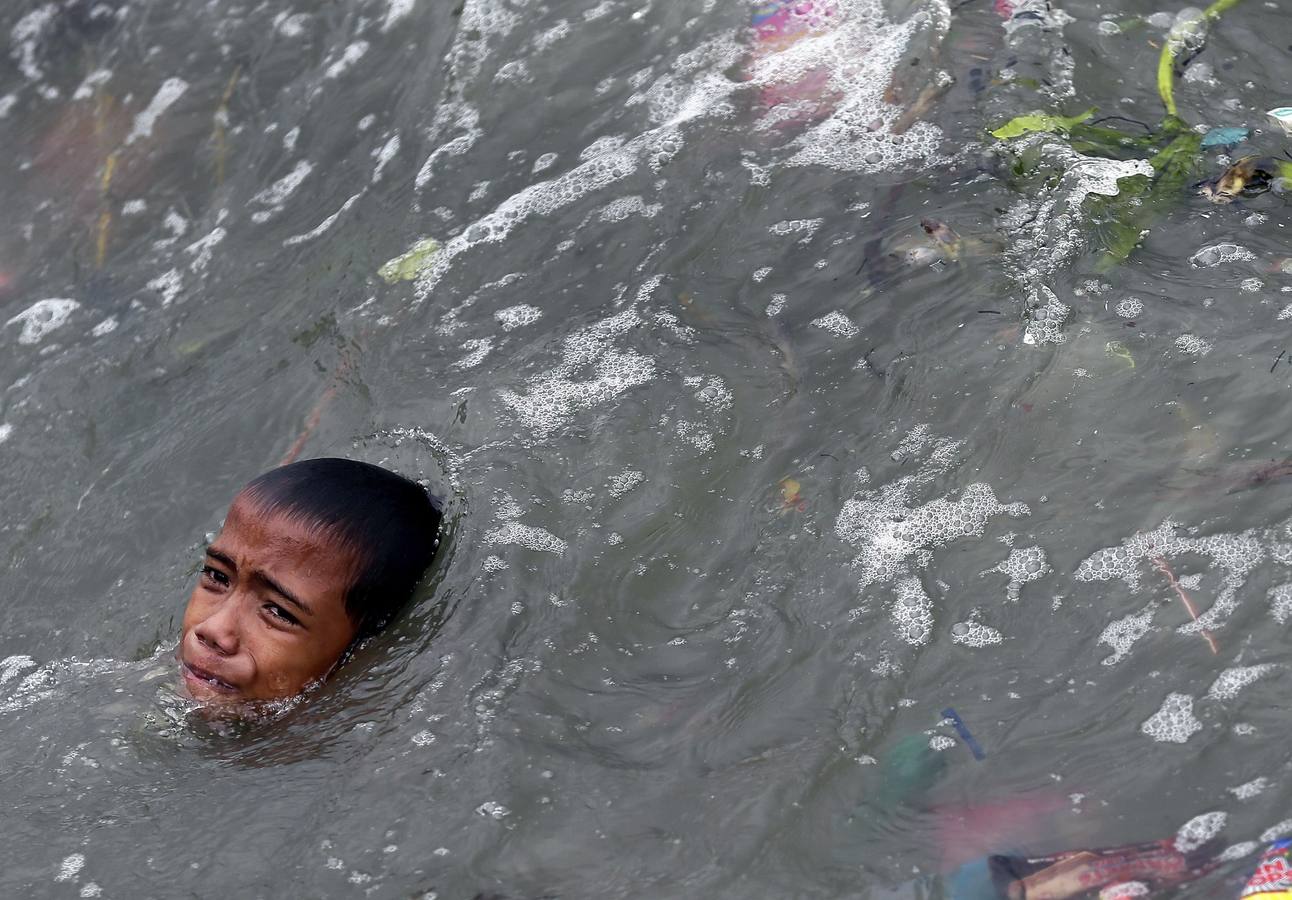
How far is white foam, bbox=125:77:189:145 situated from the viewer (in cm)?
611

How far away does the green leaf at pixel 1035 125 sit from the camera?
15.1 feet

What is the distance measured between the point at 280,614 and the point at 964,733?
72.1 inches

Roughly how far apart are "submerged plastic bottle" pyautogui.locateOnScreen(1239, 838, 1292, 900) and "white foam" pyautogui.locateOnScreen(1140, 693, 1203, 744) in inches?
13.4

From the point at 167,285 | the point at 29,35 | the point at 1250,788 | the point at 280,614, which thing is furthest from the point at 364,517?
the point at 29,35

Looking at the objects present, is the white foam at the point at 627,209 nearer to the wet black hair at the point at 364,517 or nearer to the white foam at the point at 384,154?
the white foam at the point at 384,154

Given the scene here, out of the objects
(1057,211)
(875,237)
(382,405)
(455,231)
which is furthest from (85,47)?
(1057,211)

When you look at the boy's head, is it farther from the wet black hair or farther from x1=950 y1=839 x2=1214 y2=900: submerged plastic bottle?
x1=950 y1=839 x2=1214 y2=900: submerged plastic bottle

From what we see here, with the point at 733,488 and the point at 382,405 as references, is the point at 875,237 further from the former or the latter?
the point at 382,405

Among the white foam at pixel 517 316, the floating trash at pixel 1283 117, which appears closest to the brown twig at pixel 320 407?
the white foam at pixel 517 316

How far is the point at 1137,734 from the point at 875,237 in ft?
6.62

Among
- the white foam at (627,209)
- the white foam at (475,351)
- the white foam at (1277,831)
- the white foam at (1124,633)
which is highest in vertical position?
the white foam at (475,351)

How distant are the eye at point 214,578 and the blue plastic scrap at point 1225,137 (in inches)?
129

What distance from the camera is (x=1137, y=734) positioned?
2.95 meters

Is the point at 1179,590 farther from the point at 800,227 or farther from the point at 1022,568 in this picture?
the point at 800,227
